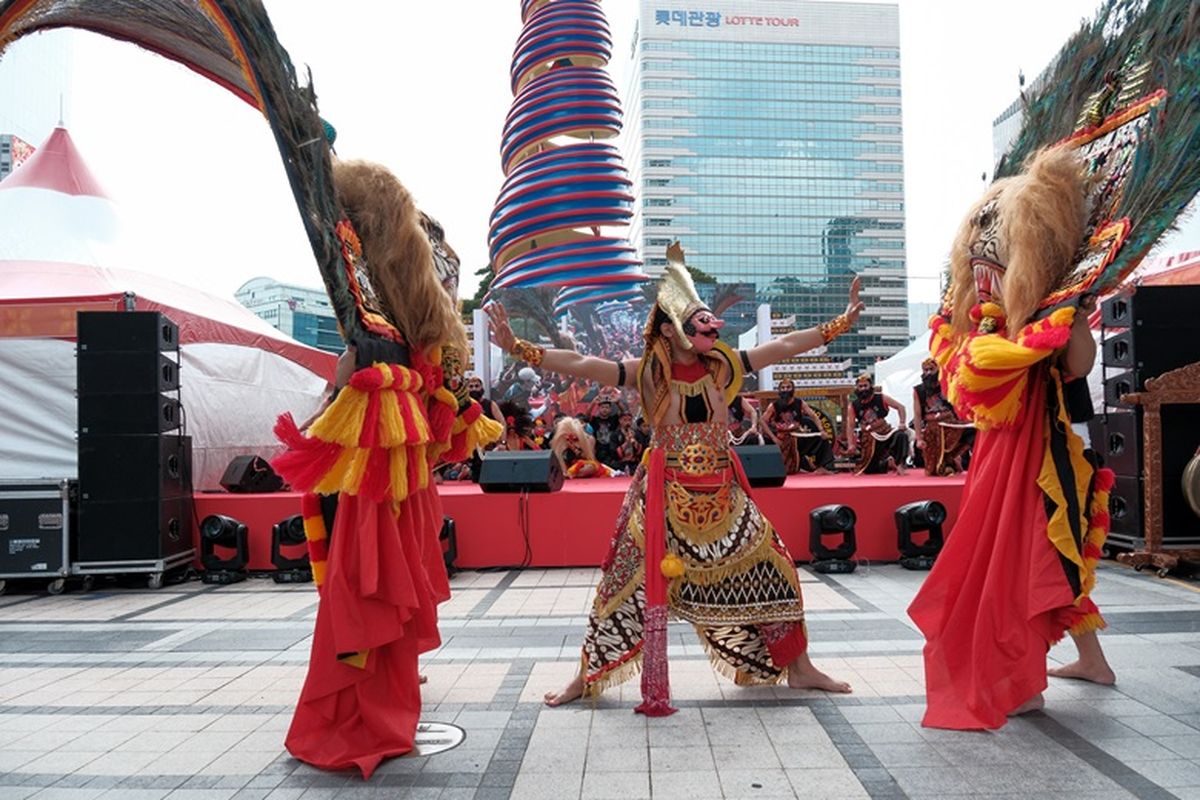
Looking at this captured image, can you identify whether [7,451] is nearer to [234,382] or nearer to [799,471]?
[234,382]

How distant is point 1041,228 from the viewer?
3.25m

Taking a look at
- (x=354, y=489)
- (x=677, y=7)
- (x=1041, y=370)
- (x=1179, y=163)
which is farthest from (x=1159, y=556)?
(x=677, y=7)

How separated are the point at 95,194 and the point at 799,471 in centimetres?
1003

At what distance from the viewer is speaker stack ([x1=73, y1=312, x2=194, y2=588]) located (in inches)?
273

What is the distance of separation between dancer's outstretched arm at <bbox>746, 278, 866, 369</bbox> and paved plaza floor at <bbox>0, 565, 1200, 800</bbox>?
155cm

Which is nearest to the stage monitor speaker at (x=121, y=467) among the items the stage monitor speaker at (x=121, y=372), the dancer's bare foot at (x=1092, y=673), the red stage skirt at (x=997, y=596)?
the stage monitor speaker at (x=121, y=372)

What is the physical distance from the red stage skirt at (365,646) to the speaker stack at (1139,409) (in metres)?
6.23

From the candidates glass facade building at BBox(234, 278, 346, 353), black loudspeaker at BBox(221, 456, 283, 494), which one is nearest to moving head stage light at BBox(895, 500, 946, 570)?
black loudspeaker at BBox(221, 456, 283, 494)

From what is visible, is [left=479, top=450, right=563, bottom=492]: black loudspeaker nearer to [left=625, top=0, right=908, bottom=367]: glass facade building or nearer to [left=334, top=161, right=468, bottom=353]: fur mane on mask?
[left=334, top=161, right=468, bottom=353]: fur mane on mask

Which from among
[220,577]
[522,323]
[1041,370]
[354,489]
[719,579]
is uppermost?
[522,323]

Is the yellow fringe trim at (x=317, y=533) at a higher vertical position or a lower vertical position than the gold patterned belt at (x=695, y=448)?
lower

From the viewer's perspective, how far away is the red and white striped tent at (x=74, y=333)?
7.99m

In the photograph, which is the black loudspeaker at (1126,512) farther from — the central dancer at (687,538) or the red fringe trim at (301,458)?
the red fringe trim at (301,458)

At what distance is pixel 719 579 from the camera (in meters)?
3.53
